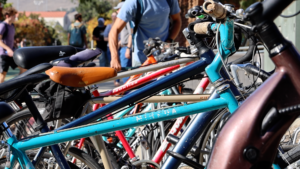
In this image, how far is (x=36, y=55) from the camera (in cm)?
254

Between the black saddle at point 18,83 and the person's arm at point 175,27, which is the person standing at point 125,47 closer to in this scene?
the person's arm at point 175,27

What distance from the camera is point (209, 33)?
2.07 metres

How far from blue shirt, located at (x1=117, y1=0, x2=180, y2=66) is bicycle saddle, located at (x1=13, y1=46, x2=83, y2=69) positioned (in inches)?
49.2

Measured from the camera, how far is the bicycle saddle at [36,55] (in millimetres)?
2416

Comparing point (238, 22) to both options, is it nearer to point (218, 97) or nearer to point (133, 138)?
point (218, 97)

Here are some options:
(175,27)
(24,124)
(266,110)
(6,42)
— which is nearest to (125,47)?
(175,27)

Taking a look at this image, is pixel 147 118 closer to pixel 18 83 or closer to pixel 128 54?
pixel 18 83

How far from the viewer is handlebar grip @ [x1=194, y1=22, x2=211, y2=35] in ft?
6.80

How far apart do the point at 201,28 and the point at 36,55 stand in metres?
1.09

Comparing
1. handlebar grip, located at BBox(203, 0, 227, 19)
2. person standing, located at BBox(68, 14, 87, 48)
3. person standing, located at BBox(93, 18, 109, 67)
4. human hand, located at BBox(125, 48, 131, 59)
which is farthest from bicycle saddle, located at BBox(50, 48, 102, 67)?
person standing, located at BBox(68, 14, 87, 48)

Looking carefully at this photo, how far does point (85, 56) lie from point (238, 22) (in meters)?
1.40

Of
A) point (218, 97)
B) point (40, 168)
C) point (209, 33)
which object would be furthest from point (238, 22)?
point (40, 168)

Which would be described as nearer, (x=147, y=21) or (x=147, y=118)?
(x=147, y=118)

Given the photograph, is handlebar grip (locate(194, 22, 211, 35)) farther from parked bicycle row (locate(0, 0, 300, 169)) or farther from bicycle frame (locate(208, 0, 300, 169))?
bicycle frame (locate(208, 0, 300, 169))
